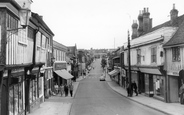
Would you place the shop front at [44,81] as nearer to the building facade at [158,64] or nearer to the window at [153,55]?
the building facade at [158,64]

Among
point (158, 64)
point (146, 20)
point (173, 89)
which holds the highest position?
point (146, 20)

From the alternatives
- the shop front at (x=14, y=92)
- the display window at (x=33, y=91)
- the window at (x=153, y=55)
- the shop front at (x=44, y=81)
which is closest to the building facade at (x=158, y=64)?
the window at (x=153, y=55)

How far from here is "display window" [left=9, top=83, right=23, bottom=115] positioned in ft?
39.1

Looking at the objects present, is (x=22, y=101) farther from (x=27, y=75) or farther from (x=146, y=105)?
(x=146, y=105)

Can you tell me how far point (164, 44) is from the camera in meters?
20.9

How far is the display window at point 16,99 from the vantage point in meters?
11.9

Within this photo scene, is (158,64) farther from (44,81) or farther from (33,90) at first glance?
(33,90)

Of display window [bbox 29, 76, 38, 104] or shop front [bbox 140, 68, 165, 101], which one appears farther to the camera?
shop front [bbox 140, 68, 165, 101]

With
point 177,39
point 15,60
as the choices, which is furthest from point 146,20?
point 15,60

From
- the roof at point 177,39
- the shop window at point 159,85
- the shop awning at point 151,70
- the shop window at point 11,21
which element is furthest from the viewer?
the shop awning at point 151,70

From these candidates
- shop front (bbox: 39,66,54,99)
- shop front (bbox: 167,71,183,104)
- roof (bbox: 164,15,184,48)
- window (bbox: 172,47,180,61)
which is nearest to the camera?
roof (bbox: 164,15,184,48)

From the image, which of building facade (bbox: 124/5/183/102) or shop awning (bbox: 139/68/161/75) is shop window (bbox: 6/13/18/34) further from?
shop awning (bbox: 139/68/161/75)

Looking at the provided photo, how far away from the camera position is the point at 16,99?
42.7 feet

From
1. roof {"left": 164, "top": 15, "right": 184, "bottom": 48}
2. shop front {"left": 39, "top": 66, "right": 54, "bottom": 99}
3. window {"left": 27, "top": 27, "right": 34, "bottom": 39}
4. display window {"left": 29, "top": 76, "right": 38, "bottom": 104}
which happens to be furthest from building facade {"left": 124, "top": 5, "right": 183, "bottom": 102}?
window {"left": 27, "top": 27, "right": 34, "bottom": 39}
